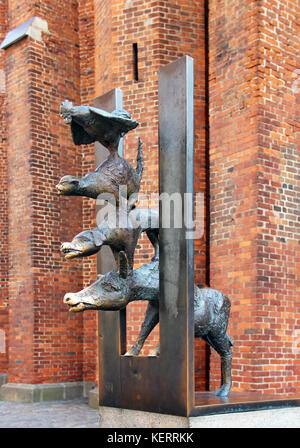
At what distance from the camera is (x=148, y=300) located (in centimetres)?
467

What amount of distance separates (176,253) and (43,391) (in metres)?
7.86

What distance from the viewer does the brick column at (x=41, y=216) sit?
11.6m

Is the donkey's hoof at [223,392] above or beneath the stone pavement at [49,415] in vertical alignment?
above

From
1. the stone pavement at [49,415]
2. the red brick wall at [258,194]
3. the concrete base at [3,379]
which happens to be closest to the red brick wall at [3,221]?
the concrete base at [3,379]

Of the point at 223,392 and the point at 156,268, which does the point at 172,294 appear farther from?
the point at 223,392

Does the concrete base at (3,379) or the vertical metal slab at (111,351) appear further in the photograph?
the concrete base at (3,379)

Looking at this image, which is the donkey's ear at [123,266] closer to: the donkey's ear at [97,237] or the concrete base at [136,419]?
the donkey's ear at [97,237]

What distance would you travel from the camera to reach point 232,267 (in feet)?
27.2

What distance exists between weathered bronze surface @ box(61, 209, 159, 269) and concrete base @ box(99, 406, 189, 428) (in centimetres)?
105

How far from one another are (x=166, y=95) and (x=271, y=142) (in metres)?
3.95

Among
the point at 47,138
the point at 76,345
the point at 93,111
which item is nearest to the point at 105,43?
the point at 47,138

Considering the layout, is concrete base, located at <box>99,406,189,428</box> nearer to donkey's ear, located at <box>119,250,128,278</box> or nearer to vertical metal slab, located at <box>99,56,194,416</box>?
vertical metal slab, located at <box>99,56,194,416</box>

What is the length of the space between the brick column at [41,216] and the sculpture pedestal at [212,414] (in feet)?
23.0

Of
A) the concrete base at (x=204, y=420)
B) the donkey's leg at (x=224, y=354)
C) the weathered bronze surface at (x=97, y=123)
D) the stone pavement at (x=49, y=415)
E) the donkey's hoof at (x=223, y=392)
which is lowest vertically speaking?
the stone pavement at (x=49, y=415)
